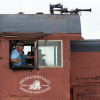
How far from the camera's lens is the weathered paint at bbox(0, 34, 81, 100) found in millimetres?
8062

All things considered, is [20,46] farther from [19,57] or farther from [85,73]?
[85,73]

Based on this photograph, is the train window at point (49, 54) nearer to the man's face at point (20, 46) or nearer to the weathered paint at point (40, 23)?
the weathered paint at point (40, 23)

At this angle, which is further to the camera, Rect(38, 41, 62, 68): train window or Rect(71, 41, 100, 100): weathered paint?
Rect(71, 41, 100, 100): weathered paint

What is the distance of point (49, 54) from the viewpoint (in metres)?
8.17

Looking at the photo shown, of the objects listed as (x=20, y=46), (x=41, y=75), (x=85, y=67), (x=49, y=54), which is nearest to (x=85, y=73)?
(x=85, y=67)

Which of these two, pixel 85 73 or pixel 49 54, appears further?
pixel 85 73

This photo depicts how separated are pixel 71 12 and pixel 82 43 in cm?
107

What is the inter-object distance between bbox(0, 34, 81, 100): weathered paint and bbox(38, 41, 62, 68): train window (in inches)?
5.6

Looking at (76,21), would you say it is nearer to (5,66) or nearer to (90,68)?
(90,68)

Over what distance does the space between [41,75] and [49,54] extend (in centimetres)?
64

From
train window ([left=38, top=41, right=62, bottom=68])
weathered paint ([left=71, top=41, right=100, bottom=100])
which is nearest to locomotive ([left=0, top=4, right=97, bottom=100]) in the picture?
train window ([left=38, top=41, right=62, bottom=68])

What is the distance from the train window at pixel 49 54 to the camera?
8133mm

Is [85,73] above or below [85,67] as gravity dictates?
below

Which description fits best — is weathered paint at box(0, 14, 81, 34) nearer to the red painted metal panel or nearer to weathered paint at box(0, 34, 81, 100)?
weathered paint at box(0, 34, 81, 100)
